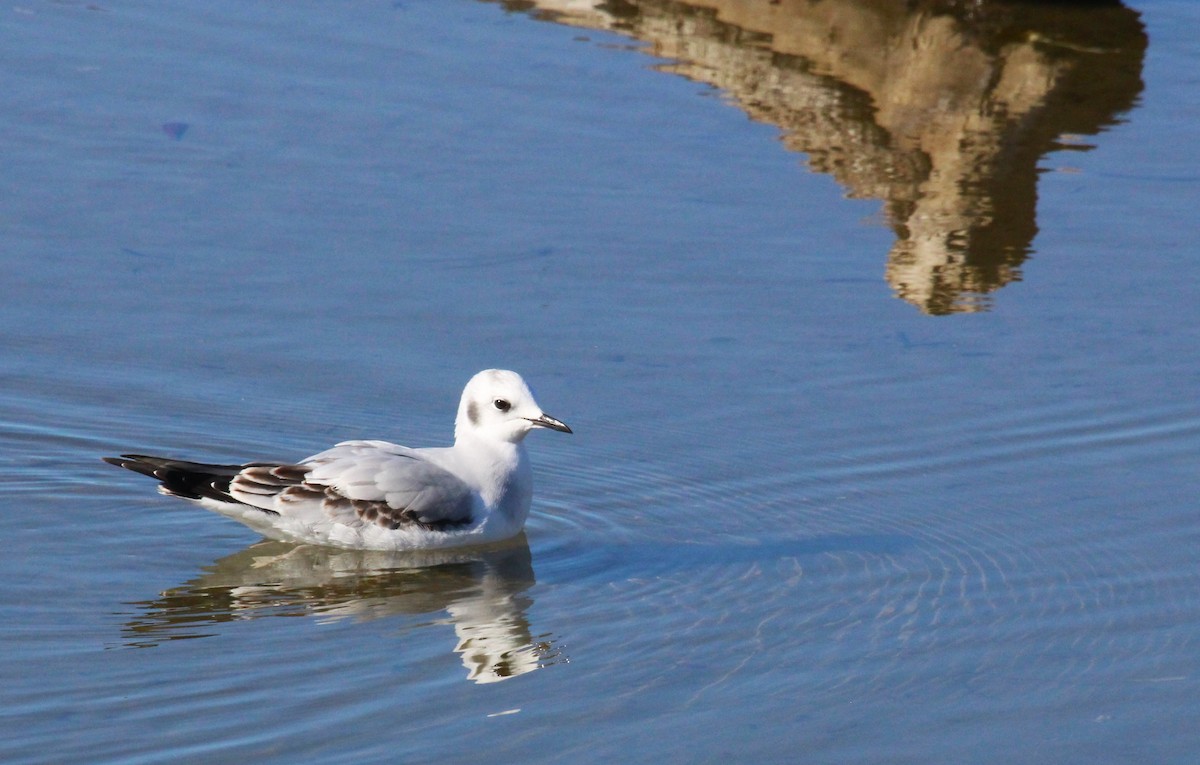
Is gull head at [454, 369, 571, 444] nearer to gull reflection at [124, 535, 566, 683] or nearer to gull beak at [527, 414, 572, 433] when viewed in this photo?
gull beak at [527, 414, 572, 433]

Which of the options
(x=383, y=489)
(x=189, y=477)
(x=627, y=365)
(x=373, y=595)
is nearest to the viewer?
(x=373, y=595)

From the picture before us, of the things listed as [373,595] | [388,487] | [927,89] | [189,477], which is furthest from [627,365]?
[927,89]

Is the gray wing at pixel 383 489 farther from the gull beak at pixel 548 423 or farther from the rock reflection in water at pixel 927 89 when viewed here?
the rock reflection in water at pixel 927 89

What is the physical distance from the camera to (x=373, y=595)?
25.4 feet

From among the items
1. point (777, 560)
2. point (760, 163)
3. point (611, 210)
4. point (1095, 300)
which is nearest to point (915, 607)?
point (777, 560)

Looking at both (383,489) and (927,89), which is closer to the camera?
(383,489)

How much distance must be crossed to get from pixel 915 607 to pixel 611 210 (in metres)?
4.38

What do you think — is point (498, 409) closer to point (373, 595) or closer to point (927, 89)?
point (373, 595)

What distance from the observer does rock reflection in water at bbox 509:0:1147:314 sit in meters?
11.2

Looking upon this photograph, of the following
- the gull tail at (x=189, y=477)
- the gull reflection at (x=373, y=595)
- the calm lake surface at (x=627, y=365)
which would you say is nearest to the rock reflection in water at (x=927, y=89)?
the calm lake surface at (x=627, y=365)

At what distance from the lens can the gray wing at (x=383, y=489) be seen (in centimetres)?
810

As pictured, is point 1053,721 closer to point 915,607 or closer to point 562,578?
point 915,607

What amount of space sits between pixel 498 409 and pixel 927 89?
19.0 ft

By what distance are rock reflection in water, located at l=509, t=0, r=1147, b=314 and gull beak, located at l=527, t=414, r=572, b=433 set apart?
3.00 meters
